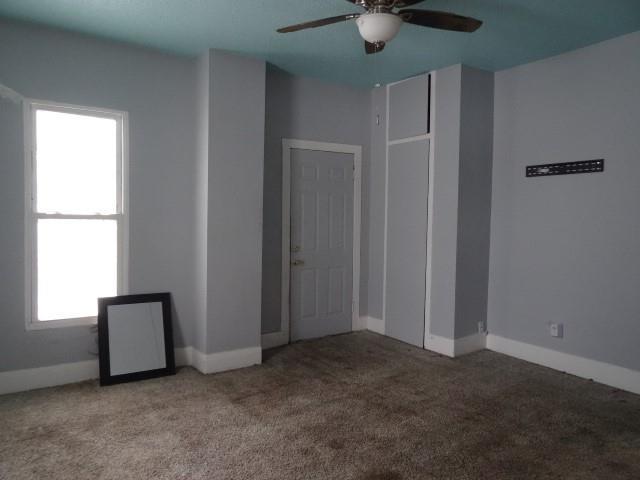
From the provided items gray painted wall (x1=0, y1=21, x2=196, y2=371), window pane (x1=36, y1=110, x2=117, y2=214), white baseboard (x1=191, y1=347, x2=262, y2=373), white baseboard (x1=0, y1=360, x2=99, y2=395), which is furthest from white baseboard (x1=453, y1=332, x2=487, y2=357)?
window pane (x1=36, y1=110, x2=117, y2=214)

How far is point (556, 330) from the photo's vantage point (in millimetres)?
4102

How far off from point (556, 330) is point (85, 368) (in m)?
3.88

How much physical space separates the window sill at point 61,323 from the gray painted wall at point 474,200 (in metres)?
3.15

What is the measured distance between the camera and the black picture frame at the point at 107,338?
12.2 feet

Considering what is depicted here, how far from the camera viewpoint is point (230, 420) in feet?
10.2

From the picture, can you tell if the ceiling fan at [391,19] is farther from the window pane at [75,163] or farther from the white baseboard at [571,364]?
the white baseboard at [571,364]

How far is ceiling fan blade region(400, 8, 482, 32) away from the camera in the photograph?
247 cm

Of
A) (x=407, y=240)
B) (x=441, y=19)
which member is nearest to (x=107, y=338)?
(x=407, y=240)

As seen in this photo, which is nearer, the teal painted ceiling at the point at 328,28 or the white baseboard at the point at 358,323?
the teal painted ceiling at the point at 328,28

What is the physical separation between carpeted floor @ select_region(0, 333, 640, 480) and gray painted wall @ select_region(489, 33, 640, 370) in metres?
0.52

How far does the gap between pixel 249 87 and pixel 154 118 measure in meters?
0.84

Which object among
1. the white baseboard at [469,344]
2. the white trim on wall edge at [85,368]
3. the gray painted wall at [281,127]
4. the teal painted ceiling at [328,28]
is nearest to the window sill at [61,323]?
the white trim on wall edge at [85,368]

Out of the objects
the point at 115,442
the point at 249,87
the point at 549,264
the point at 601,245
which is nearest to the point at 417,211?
the point at 549,264

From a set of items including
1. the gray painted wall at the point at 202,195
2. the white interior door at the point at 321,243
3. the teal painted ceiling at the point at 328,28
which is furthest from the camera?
the white interior door at the point at 321,243
